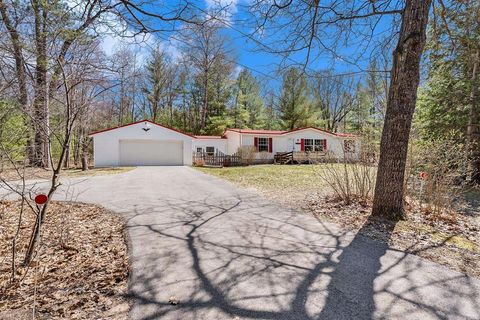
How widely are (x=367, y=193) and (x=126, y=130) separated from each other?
658 inches

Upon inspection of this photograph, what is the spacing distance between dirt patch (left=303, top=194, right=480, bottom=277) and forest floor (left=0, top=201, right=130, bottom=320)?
11.7 ft

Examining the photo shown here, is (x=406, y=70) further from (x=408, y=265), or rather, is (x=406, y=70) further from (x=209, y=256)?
(x=209, y=256)

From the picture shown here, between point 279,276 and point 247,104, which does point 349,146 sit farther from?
point 247,104

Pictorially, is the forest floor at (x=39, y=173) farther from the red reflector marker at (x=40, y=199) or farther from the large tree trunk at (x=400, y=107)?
the large tree trunk at (x=400, y=107)

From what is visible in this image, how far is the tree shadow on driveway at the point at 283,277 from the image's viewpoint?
223 centimetres

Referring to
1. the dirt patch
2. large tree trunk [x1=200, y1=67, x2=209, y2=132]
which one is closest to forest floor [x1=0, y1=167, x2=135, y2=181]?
the dirt patch

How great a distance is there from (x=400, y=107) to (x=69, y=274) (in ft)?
17.9

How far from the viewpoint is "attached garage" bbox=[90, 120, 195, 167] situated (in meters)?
18.0

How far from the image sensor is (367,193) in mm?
6059

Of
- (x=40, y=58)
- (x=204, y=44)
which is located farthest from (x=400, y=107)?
(x=40, y=58)

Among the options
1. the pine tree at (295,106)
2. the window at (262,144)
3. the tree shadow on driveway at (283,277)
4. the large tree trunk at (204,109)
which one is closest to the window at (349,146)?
the tree shadow on driveway at (283,277)

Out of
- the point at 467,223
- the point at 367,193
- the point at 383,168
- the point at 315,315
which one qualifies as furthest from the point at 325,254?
the point at 467,223

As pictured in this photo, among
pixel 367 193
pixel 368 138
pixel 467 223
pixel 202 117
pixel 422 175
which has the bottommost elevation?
pixel 467 223

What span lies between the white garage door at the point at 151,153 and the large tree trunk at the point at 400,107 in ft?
54.8
